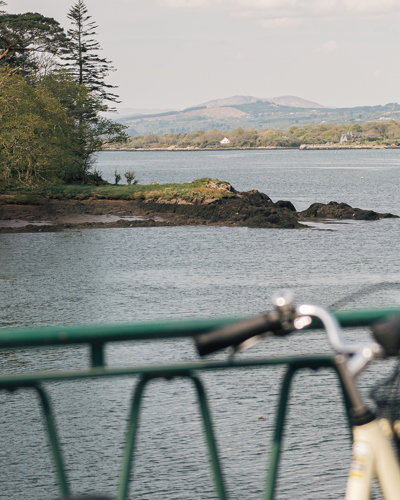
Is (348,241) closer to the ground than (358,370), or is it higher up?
closer to the ground

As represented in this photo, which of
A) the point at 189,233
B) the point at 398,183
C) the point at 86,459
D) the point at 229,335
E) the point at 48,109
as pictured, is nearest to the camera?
the point at 229,335

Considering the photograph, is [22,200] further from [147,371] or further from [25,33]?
[147,371]

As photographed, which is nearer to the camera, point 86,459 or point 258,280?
point 86,459

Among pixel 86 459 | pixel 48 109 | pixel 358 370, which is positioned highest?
pixel 48 109

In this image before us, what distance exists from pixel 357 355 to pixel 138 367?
749 mm

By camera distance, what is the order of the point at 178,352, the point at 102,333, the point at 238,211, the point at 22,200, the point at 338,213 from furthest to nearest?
the point at 22,200, the point at 338,213, the point at 238,211, the point at 178,352, the point at 102,333

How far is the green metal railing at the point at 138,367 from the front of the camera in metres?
2.25

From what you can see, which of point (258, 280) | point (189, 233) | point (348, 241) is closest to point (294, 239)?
point (348, 241)

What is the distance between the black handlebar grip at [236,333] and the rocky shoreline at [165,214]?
44.1 meters

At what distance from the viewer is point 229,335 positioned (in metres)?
1.83

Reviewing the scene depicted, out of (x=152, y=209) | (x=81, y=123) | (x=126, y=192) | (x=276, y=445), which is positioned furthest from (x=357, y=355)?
(x=81, y=123)

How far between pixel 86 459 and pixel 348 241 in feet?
97.3

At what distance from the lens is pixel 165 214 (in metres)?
51.4

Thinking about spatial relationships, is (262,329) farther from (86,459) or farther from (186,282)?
(186,282)
